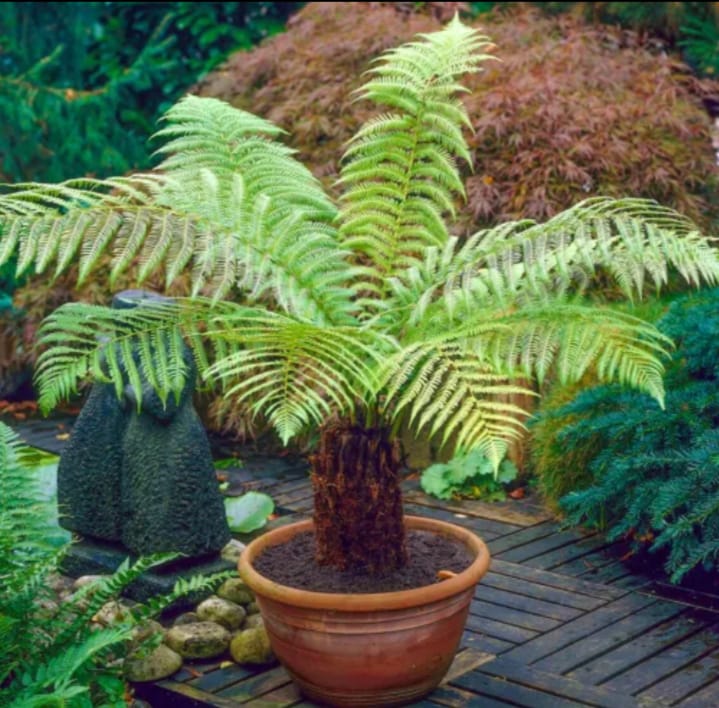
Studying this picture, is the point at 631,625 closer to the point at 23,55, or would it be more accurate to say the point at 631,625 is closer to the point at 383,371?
the point at 383,371

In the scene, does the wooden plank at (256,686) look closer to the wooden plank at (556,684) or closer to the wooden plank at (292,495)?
the wooden plank at (556,684)

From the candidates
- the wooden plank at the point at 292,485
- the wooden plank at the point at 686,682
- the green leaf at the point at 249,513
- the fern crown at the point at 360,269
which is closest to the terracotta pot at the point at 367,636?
the fern crown at the point at 360,269

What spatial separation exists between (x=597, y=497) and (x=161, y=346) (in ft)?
5.74

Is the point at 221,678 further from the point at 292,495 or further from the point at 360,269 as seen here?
the point at 292,495

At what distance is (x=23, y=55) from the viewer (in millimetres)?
9219

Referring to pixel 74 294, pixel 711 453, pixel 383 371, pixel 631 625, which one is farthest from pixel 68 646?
pixel 74 294

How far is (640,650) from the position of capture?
11.9ft

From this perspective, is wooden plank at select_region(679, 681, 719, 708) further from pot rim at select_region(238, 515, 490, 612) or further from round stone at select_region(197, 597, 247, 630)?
round stone at select_region(197, 597, 247, 630)

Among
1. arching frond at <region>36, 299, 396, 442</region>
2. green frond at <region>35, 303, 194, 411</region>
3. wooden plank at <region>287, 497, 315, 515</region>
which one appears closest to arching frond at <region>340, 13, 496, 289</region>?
arching frond at <region>36, 299, 396, 442</region>

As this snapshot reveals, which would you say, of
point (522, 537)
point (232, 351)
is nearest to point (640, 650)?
point (522, 537)

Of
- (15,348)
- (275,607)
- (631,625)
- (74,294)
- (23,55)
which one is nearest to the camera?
(275,607)

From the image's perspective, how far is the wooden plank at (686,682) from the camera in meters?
3.33

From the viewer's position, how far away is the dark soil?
3.32m

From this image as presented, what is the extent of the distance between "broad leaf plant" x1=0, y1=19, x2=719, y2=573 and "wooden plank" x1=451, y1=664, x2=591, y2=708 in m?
0.43
